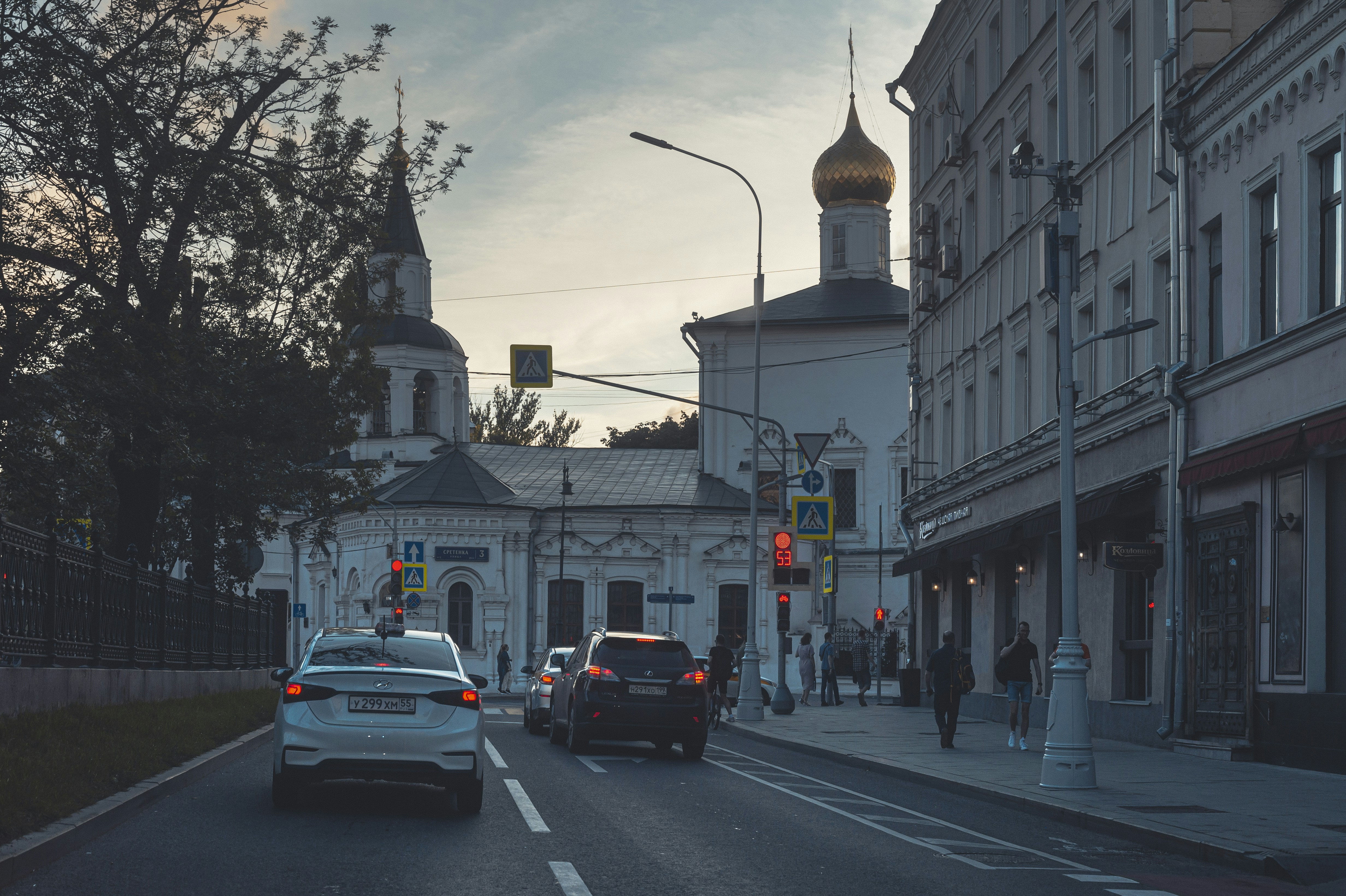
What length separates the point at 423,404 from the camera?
211 feet

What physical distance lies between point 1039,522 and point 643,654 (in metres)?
7.76

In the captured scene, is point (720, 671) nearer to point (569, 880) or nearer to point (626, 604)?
point (569, 880)

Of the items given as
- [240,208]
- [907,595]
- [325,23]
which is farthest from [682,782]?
[907,595]

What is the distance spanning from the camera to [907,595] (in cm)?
5831

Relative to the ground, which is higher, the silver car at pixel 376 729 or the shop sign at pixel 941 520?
the shop sign at pixel 941 520

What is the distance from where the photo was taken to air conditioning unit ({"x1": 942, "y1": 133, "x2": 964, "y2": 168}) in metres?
32.7

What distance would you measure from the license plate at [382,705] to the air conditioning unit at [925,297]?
24.9m

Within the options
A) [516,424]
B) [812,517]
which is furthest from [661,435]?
[812,517]

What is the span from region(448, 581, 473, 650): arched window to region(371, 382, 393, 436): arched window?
32.3 ft

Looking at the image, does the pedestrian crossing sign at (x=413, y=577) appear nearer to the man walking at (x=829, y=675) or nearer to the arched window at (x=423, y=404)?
the man walking at (x=829, y=675)

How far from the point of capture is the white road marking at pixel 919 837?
403 inches

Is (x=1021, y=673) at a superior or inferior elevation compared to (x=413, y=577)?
inferior

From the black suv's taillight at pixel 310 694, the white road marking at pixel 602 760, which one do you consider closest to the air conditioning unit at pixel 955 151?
the white road marking at pixel 602 760

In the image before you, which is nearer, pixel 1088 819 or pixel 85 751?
pixel 85 751
